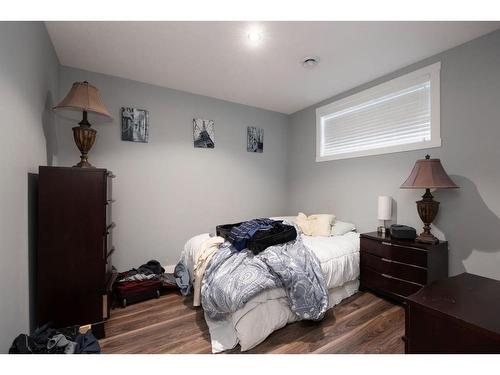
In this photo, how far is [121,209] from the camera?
2834 millimetres

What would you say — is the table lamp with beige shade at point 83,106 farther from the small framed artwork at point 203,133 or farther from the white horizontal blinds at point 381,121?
the white horizontal blinds at point 381,121

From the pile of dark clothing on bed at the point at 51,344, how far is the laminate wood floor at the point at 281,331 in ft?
1.08

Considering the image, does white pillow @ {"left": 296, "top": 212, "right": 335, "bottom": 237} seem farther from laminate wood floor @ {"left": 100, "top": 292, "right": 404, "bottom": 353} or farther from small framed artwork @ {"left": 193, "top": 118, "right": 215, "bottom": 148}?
small framed artwork @ {"left": 193, "top": 118, "right": 215, "bottom": 148}

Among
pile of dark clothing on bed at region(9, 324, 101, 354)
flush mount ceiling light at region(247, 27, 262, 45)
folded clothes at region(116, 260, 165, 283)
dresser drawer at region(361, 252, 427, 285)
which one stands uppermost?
flush mount ceiling light at region(247, 27, 262, 45)

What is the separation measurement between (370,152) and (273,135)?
169 cm

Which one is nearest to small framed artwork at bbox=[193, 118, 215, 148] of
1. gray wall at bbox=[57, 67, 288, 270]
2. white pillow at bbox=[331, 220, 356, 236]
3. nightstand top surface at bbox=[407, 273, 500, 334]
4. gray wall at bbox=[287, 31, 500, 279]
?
gray wall at bbox=[57, 67, 288, 270]

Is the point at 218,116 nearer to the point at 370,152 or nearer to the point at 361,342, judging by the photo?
the point at 370,152

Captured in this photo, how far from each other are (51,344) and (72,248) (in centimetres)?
65

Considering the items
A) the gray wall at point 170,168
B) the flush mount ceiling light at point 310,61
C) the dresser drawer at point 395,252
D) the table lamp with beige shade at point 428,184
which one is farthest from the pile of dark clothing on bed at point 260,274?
the flush mount ceiling light at point 310,61

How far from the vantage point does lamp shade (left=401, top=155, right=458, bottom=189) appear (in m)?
2.05

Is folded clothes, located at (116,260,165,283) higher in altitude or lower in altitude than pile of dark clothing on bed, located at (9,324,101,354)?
lower

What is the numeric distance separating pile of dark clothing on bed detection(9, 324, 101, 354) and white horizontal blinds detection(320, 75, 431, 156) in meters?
3.38

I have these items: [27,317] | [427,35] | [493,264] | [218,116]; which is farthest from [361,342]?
[218,116]

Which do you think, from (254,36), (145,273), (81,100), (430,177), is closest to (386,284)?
(430,177)
